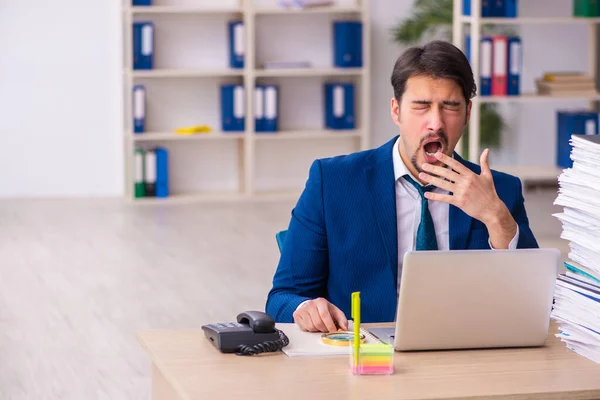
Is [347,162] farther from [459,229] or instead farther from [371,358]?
[371,358]

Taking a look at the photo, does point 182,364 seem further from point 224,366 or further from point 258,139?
point 258,139

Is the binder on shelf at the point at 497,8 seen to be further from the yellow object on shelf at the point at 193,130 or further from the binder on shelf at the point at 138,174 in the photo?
the binder on shelf at the point at 138,174

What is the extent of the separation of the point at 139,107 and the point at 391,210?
5.68 metres

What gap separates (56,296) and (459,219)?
317 cm

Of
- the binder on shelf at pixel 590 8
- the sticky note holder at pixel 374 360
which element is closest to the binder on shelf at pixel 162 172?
the binder on shelf at pixel 590 8

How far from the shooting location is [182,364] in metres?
1.96

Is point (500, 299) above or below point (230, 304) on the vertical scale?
above

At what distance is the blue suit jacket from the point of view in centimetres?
252

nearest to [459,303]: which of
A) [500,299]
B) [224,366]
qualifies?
[500,299]

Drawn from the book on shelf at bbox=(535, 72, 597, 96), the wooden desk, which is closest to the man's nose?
the wooden desk

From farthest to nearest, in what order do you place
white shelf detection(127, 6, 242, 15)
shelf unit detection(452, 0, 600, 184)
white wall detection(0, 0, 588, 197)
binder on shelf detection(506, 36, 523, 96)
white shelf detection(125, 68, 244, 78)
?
1. white wall detection(0, 0, 588, 197)
2. white shelf detection(125, 68, 244, 78)
3. white shelf detection(127, 6, 242, 15)
4. binder on shelf detection(506, 36, 523, 96)
5. shelf unit detection(452, 0, 600, 184)

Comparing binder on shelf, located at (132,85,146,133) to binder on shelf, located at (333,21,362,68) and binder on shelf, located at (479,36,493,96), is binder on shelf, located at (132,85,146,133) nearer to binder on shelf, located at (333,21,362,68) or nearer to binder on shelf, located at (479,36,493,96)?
binder on shelf, located at (333,21,362,68)

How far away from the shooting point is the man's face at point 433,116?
8.02ft

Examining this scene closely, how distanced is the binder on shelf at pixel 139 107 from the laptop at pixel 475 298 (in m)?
6.13
